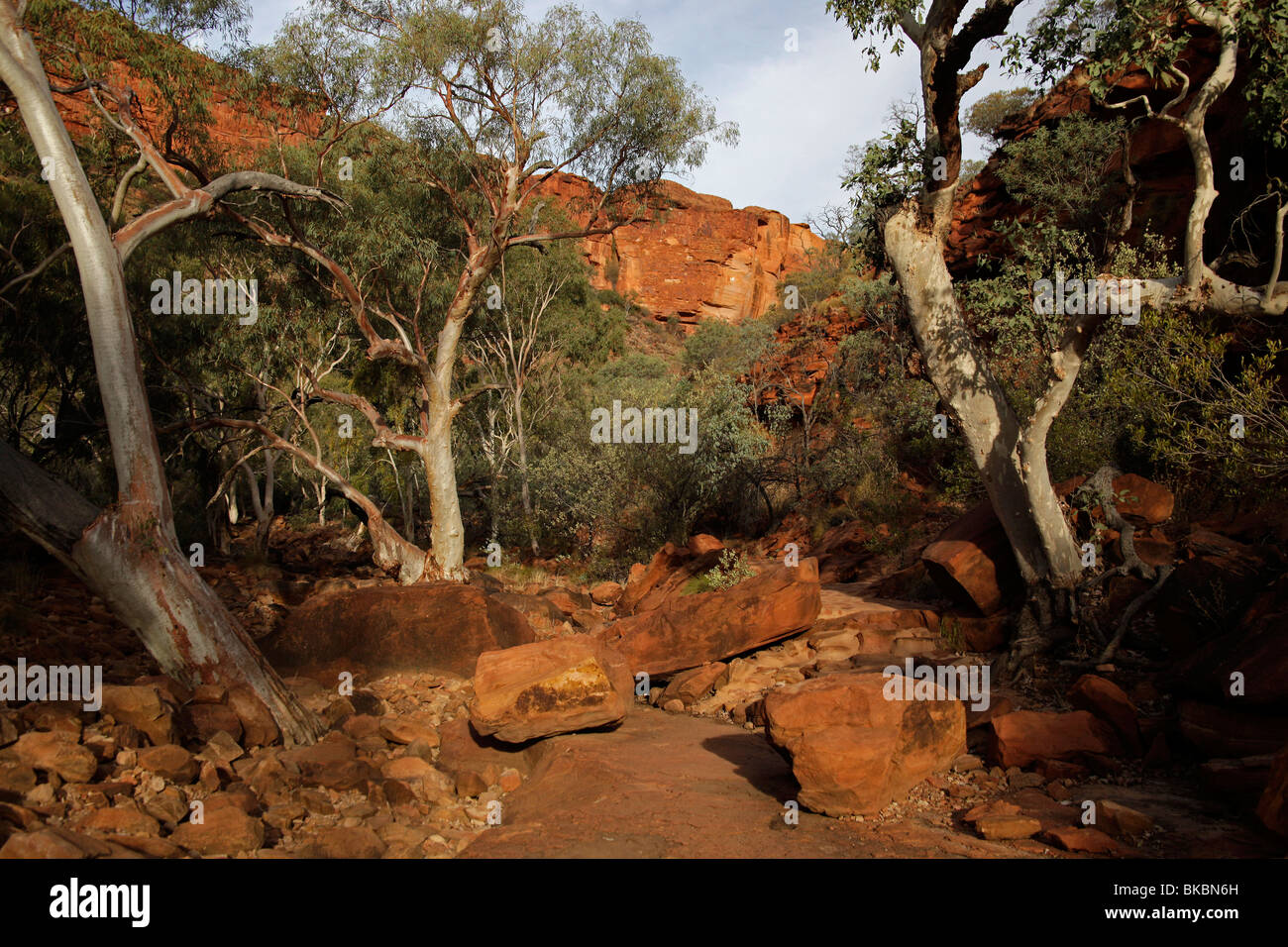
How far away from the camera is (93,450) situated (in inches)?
539

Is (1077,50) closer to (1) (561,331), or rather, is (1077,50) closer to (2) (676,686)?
(2) (676,686)

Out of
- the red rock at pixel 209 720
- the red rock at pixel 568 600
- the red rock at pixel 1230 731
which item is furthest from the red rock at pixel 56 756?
the red rock at pixel 568 600

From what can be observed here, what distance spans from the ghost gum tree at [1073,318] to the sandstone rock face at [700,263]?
4415 cm

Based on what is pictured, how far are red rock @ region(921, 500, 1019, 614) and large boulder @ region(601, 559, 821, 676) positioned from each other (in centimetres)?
128

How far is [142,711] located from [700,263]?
5121 cm

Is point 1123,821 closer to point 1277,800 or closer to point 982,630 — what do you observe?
point 1277,800

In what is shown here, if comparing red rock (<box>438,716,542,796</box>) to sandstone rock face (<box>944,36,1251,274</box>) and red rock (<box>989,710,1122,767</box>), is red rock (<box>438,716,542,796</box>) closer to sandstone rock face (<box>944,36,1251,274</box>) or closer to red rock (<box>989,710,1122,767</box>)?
red rock (<box>989,710,1122,767</box>)

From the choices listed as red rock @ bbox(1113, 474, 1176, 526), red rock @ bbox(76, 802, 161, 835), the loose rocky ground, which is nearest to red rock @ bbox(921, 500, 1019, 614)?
the loose rocky ground

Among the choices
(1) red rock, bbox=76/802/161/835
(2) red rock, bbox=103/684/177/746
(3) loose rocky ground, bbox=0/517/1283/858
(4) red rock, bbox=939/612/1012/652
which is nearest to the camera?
(1) red rock, bbox=76/802/161/835

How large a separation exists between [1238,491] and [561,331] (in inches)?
652

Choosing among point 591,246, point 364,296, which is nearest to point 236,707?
point 364,296

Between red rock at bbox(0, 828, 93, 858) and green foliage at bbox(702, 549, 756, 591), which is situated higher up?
green foliage at bbox(702, 549, 756, 591)

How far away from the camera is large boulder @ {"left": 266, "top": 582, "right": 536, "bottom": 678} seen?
7863 mm

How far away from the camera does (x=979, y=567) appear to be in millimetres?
7828
